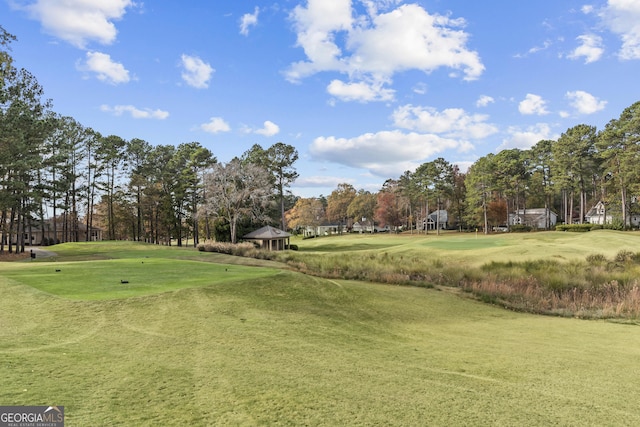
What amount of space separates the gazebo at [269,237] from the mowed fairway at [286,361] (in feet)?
112

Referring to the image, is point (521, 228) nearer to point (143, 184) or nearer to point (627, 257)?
point (627, 257)

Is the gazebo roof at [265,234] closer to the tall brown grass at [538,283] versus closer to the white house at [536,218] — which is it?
the tall brown grass at [538,283]

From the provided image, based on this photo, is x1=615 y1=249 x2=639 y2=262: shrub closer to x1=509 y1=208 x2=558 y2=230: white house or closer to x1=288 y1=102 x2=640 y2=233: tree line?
x1=288 y1=102 x2=640 y2=233: tree line

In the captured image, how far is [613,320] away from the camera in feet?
34.0

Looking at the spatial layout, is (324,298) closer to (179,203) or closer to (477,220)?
(179,203)

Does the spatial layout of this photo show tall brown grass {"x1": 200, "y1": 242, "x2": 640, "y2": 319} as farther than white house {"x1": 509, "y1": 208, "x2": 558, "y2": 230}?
No

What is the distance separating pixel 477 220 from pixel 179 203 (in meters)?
48.4

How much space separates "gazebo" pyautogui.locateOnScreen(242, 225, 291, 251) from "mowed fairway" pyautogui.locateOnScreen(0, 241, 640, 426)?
1346 inches

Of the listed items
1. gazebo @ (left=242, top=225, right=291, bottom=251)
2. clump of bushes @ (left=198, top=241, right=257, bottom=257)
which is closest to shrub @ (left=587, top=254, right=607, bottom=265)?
clump of bushes @ (left=198, top=241, right=257, bottom=257)

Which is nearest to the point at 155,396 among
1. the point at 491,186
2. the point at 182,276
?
the point at 182,276

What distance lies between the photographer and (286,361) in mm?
4750

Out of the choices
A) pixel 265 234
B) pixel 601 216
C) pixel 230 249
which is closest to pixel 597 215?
pixel 601 216

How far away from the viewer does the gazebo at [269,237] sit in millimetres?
44031

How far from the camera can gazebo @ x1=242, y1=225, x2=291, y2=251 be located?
44031 millimetres
